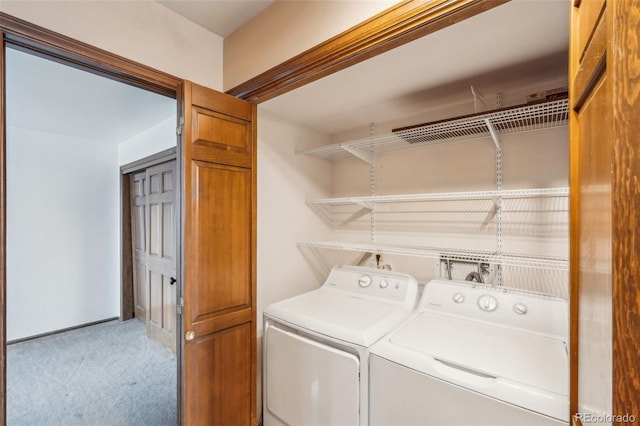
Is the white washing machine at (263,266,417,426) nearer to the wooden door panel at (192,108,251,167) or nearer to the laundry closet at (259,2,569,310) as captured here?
the laundry closet at (259,2,569,310)

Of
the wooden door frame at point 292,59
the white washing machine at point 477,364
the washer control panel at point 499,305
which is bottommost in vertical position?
the white washing machine at point 477,364

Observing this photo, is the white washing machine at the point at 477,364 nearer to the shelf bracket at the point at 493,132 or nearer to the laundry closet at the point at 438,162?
the laundry closet at the point at 438,162

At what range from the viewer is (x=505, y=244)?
1.74 m

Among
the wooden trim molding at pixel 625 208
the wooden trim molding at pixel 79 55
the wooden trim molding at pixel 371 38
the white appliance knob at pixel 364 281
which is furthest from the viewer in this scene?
the white appliance knob at pixel 364 281

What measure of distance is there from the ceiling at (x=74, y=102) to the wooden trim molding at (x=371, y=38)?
855mm

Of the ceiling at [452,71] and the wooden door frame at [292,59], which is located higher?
the ceiling at [452,71]

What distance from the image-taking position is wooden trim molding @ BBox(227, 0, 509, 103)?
95 centimetres

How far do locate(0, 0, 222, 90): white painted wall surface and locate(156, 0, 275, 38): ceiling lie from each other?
0.14 feet

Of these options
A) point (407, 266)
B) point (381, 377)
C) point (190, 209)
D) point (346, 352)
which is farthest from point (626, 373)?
point (407, 266)

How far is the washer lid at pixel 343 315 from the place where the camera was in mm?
1399

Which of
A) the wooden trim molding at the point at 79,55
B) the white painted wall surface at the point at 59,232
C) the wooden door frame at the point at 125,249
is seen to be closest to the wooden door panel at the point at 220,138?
the wooden trim molding at the point at 79,55

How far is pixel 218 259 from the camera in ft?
4.94

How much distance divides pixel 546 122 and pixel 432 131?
563 millimetres

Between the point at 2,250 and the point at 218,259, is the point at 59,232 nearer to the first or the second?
the point at 2,250
